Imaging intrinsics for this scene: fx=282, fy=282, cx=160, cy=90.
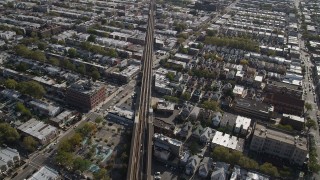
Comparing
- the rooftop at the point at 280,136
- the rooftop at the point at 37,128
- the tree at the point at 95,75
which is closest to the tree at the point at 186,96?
the rooftop at the point at 280,136

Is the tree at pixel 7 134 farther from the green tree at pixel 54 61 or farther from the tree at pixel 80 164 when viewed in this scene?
the green tree at pixel 54 61

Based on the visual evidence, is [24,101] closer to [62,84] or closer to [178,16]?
[62,84]

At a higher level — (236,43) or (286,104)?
(236,43)

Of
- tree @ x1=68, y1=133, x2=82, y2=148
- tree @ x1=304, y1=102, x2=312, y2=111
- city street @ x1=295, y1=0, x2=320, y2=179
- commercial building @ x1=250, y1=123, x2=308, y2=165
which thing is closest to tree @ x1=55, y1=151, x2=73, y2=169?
tree @ x1=68, y1=133, x2=82, y2=148

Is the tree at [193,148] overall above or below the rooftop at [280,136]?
below

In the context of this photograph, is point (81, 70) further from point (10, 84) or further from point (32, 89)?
point (10, 84)

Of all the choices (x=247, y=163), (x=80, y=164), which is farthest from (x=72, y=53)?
(x=247, y=163)
